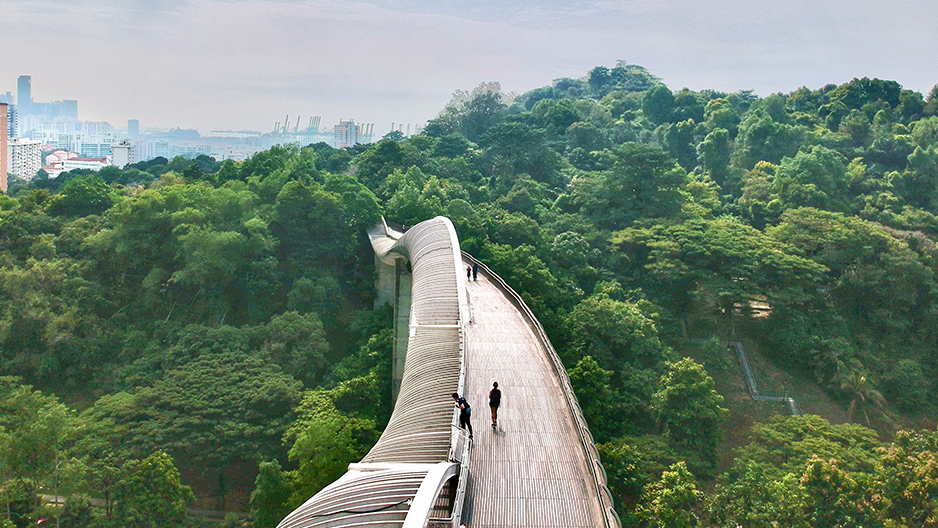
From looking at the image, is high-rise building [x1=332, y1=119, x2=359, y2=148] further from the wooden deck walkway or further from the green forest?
the wooden deck walkway

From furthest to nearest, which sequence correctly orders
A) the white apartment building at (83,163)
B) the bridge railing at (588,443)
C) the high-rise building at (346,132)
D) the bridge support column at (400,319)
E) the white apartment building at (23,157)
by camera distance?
the high-rise building at (346,132)
the white apartment building at (83,163)
the white apartment building at (23,157)
the bridge support column at (400,319)
the bridge railing at (588,443)

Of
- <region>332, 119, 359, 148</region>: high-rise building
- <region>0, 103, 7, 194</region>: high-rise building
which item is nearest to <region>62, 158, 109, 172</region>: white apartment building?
<region>0, 103, 7, 194</region>: high-rise building

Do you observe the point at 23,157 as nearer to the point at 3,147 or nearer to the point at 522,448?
the point at 3,147

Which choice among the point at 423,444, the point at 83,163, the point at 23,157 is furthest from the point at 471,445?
the point at 83,163

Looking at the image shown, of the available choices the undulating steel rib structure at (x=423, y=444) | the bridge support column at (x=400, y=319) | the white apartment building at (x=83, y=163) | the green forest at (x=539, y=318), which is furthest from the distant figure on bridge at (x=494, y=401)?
the white apartment building at (x=83, y=163)

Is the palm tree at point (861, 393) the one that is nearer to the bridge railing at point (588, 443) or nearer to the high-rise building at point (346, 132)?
the bridge railing at point (588, 443)

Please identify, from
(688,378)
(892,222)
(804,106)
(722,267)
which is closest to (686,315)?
(722,267)
